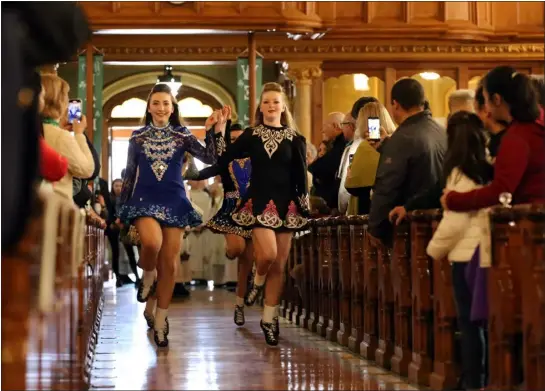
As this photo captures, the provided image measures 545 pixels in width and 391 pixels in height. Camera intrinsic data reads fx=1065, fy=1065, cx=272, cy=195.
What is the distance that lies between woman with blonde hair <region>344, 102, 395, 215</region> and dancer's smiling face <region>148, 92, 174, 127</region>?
149 cm

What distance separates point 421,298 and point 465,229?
0.91 metres

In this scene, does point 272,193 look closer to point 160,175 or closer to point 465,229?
Result: point 160,175

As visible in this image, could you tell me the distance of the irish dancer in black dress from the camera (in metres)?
8.16

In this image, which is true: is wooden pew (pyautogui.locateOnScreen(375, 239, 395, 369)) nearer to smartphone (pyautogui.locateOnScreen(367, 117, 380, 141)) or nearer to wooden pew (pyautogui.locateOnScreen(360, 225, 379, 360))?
wooden pew (pyautogui.locateOnScreen(360, 225, 379, 360))

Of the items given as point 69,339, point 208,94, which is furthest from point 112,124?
point 69,339

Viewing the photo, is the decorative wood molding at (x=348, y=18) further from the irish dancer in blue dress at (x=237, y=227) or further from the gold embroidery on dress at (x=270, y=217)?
the gold embroidery on dress at (x=270, y=217)

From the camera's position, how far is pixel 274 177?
324 inches

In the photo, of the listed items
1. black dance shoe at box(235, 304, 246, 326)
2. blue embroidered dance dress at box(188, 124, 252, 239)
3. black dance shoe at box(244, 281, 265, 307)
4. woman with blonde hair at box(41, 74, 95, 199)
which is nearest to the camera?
woman with blonde hair at box(41, 74, 95, 199)

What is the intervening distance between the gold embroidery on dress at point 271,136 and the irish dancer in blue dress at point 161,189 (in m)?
0.33

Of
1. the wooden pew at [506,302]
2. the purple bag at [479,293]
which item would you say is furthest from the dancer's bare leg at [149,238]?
the wooden pew at [506,302]

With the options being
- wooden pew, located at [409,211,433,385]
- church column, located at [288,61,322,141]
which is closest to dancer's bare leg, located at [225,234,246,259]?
wooden pew, located at [409,211,433,385]

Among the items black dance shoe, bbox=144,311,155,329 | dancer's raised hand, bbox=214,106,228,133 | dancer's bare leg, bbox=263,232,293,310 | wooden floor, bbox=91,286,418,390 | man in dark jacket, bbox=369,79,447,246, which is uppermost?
dancer's raised hand, bbox=214,106,228,133

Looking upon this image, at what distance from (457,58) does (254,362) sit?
11707 millimetres

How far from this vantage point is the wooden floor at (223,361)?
19.9 ft
